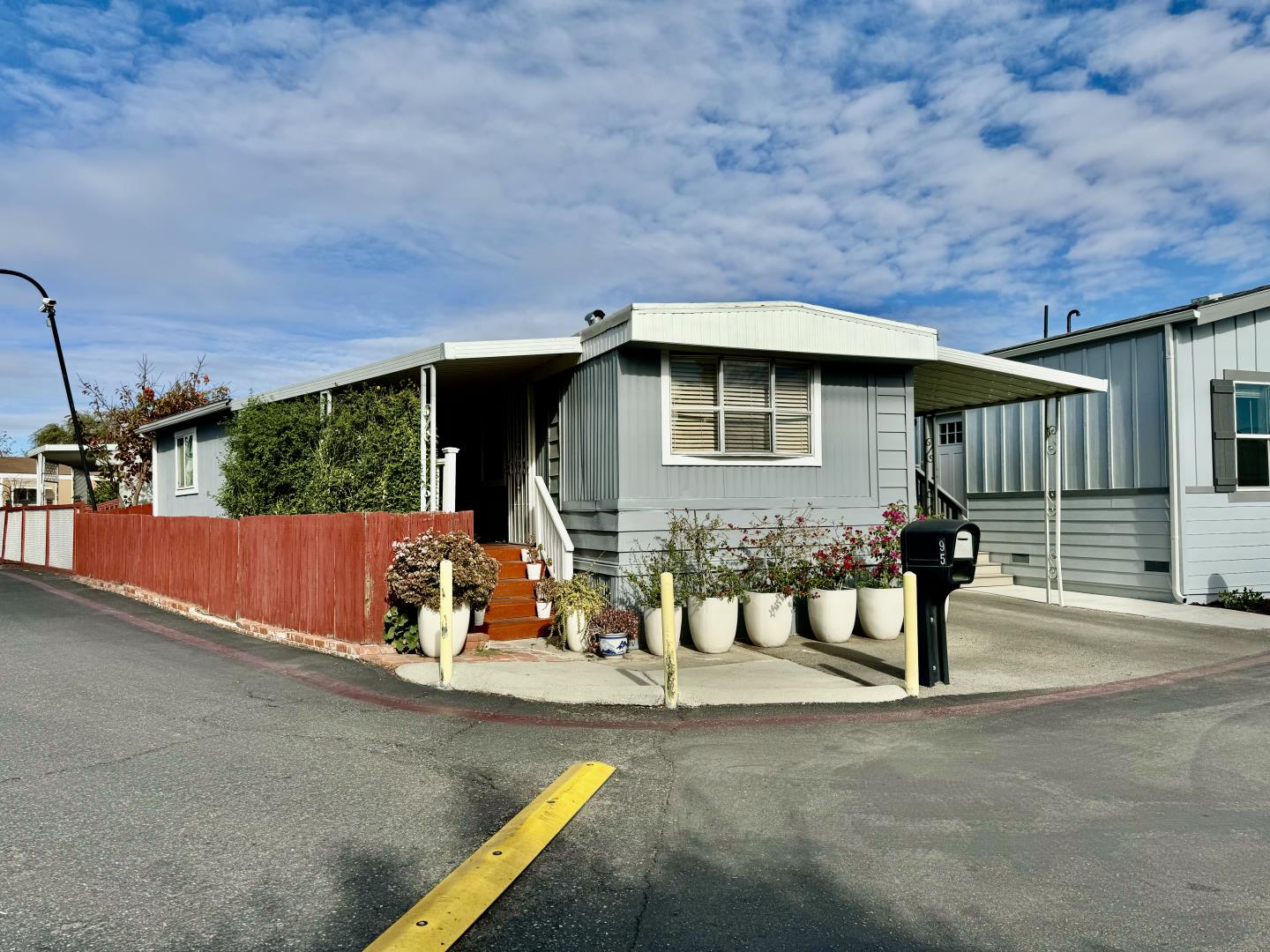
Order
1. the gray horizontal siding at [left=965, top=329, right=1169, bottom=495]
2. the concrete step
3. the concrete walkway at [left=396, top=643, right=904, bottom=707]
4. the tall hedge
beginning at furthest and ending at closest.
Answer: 1. the concrete step
2. the gray horizontal siding at [left=965, top=329, right=1169, bottom=495]
3. the tall hedge
4. the concrete walkway at [left=396, top=643, right=904, bottom=707]

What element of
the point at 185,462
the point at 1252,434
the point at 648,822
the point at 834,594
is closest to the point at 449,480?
the point at 834,594

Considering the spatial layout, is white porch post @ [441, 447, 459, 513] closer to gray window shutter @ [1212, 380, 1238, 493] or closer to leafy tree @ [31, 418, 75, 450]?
gray window shutter @ [1212, 380, 1238, 493]

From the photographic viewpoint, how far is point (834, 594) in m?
Answer: 9.37

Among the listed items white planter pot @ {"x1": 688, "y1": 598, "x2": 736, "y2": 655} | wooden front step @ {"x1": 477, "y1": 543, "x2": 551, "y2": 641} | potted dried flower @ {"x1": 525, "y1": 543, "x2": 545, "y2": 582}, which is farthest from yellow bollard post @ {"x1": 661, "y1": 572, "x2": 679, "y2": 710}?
potted dried flower @ {"x1": 525, "y1": 543, "x2": 545, "y2": 582}

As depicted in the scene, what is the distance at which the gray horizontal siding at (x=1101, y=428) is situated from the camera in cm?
1220

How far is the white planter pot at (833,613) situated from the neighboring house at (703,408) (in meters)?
1.28

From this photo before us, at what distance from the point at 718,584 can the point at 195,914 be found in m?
6.47

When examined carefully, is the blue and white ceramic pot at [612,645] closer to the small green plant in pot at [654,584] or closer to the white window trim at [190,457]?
the small green plant in pot at [654,584]

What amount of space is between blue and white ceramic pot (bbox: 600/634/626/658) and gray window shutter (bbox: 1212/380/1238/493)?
8.91 meters

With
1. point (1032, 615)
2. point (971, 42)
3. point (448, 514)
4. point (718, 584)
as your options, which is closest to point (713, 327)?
point (718, 584)

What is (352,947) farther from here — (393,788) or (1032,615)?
(1032,615)

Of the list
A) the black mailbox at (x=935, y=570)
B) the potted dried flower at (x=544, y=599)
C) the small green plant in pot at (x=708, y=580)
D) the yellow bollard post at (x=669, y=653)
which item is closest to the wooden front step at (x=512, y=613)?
the potted dried flower at (x=544, y=599)

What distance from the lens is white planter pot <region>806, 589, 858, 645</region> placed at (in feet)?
30.7

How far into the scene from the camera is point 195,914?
10.5ft
